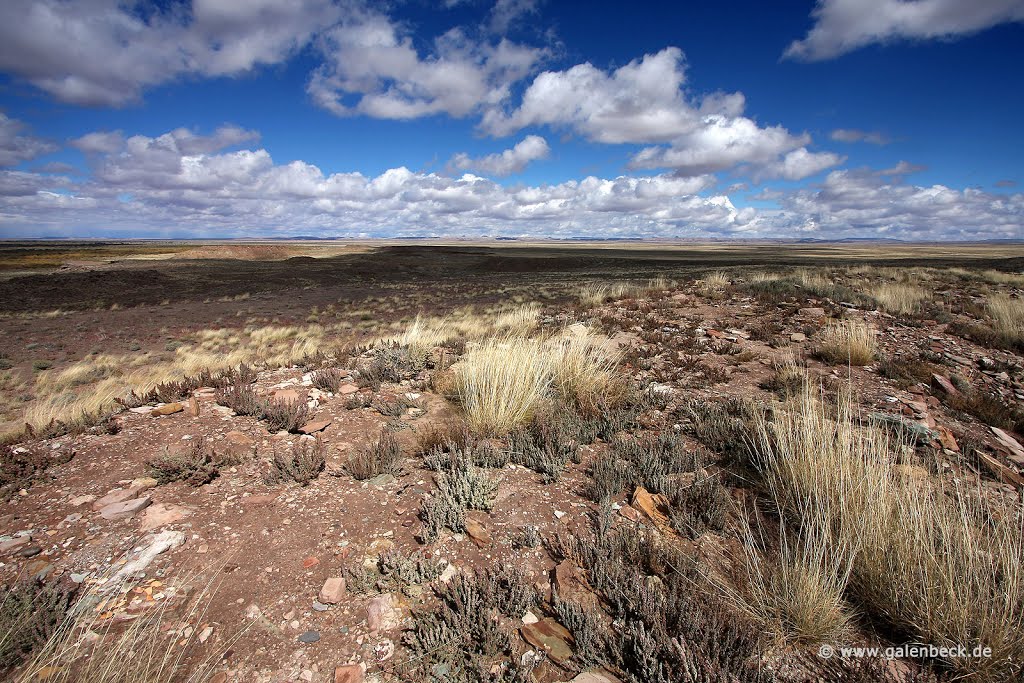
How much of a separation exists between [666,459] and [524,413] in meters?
1.49

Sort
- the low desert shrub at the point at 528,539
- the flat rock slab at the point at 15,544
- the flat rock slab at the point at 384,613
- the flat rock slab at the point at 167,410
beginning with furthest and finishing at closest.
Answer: the flat rock slab at the point at 167,410 < the low desert shrub at the point at 528,539 < the flat rock slab at the point at 15,544 < the flat rock slab at the point at 384,613

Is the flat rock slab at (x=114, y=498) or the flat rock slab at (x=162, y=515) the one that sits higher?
the flat rock slab at (x=114, y=498)

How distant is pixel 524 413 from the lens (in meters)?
4.51

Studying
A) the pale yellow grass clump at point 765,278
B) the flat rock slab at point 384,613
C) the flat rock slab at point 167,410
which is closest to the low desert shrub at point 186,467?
the flat rock slab at point 167,410

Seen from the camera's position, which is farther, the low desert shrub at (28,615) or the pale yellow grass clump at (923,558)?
the low desert shrub at (28,615)

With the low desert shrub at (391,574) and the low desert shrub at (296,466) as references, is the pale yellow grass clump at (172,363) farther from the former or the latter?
the low desert shrub at (391,574)

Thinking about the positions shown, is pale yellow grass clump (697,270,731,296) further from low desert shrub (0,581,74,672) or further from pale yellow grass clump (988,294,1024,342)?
low desert shrub (0,581,74,672)

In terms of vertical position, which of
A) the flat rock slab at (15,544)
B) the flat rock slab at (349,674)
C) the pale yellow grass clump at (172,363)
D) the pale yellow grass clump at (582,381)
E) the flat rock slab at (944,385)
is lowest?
the pale yellow grass clump at (172,363)

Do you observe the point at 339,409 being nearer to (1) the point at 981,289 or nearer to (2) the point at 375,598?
(2) the point at 375,598

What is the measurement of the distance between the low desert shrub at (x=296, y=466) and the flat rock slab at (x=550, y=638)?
221 centimetres

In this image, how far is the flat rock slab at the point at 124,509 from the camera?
3.01 metres

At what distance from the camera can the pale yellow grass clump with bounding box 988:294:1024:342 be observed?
25.4 ft

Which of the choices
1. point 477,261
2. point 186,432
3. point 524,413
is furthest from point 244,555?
point 477,261

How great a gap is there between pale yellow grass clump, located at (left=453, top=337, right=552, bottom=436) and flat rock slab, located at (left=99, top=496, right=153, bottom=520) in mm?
2607
